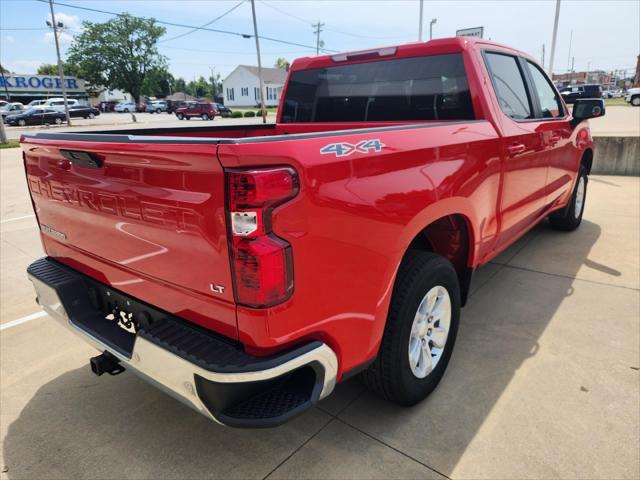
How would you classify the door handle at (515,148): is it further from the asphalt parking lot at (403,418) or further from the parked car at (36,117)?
the parked car at (36,117)

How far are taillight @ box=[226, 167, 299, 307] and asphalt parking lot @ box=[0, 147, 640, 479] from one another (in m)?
1.06

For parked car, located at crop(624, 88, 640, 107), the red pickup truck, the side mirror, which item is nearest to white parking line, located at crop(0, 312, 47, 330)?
the red pickup truck

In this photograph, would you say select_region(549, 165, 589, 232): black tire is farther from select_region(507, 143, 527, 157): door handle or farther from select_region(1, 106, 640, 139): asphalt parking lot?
select_region(1, 106, 640, 139): asphalt parking lot

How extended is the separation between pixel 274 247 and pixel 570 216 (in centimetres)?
511

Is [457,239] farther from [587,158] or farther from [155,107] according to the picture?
[155,107]

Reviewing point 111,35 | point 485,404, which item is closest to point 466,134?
point 485,404

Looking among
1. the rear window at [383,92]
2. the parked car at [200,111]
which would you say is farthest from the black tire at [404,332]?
the parked car at [200,111]

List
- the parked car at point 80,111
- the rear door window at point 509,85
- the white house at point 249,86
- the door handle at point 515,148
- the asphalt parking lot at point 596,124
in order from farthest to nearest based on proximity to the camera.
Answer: the white house at point 249,86 → the parked car at point 80,111 → the asphalt parking lot at point 596,124 → the rear door window at point 509,85 → the door handle at point 515,148

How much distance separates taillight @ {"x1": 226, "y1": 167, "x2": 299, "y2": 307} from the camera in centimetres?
147

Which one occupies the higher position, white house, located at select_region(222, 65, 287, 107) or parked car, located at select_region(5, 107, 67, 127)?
white house, located at select_region(222, 65, 287, 107)

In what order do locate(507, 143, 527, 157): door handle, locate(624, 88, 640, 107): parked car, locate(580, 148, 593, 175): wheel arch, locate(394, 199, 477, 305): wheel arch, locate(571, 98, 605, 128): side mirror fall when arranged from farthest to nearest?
locate(624, 88, 640, 107): parked car → locate(580, 148, 593, 175): wheel arch → locate(571, 98, 605, 128): side mirror → locate(507, 143, 527, 157): door handle → locate(394, 199, 477, 305): wheel arch

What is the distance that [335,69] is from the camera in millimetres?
3701

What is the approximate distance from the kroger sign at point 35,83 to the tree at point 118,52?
5.45 metres

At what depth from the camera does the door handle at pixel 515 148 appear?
9.86 feet
